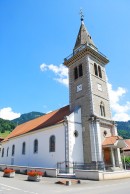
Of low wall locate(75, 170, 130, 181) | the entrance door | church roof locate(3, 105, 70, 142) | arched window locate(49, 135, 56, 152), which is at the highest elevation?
church roof locate(3, 105, 70, 142)

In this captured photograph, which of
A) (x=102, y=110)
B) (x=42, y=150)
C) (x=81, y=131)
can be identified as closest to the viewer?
(x=81, y=131)

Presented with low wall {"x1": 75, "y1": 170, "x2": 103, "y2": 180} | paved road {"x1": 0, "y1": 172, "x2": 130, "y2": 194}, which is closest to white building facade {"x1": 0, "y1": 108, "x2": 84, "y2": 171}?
low wall {"x1": 75, "y1": 170, "x2": 103, "y2": 180}

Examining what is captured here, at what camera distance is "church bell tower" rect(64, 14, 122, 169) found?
23328mm

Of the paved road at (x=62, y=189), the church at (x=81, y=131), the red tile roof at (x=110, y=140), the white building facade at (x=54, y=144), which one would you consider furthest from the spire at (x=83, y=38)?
the paved road at (x=62, y=189)

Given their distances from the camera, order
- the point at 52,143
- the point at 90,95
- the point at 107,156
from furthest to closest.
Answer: the point at 90,95 → the point at 52,143 → the point at 107,156

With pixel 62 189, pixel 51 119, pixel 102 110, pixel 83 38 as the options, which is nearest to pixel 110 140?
pixel 102 110

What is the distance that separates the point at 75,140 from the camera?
23750 millimetres

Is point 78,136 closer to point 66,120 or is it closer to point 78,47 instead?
point 66,120

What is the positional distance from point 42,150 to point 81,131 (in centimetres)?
629

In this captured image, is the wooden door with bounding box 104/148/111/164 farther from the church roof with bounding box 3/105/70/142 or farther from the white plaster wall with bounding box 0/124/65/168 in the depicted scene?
the church roof with bounding box 3/105/70/142

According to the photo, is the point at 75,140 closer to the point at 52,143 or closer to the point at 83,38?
the point at 52,143

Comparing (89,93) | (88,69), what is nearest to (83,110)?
(89,93)

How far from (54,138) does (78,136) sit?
321 centimetres

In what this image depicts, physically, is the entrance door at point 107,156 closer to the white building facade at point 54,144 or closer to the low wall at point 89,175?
the white building facade at point 54,144
